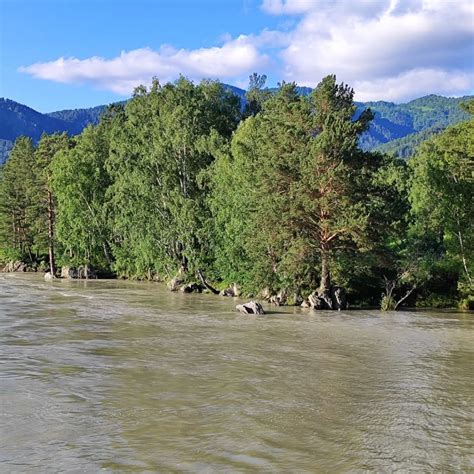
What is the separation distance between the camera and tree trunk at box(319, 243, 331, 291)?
35.9m

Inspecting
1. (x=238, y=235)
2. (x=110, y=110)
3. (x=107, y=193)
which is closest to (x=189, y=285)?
(x=238, y=235)

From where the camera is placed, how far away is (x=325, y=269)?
3603cm

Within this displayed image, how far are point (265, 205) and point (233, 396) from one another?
23.4 metres

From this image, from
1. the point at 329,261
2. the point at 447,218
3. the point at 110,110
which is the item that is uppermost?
the point at 110,110

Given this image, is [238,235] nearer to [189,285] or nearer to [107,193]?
[189,285]

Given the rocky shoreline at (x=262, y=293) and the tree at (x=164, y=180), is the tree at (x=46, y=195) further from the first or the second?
the tree at (x=164, y=180)

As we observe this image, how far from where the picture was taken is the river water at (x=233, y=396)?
10.2 metres

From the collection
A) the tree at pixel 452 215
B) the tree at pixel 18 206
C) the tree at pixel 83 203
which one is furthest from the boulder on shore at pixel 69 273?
the tree at pixel 452 215

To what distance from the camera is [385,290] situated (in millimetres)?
39156

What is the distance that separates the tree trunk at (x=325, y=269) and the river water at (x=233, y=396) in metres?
8.37

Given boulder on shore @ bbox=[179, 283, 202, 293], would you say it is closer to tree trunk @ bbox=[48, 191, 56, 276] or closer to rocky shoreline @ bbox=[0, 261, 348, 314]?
rocky shoreline @ bbox=[0, 261, 348, 314]

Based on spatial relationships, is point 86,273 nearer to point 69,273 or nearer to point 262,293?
point 69,273

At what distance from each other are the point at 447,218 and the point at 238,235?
1473 cm

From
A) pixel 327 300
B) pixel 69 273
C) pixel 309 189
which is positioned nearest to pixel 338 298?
pixel 327 300
